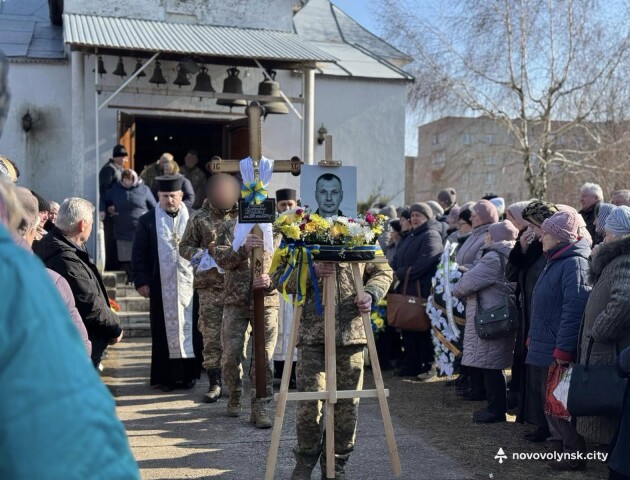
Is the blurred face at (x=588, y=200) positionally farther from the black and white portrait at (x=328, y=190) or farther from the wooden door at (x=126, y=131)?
the wooden door at (x=126, y=131)

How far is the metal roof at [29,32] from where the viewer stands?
16.7 metres

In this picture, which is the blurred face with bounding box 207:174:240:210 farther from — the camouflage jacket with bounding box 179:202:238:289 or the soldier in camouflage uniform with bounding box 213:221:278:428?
the soldier in camouflage uniform with bounding box 213:221:278:428

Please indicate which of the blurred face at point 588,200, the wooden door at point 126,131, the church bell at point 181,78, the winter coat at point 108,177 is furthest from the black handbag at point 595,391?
the wooden door at point 126,131

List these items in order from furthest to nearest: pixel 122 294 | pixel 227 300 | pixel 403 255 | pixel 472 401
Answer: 1. pixel 122 294
2. pixel 403 255
3. pixel 472 401
4. pixel 227 300

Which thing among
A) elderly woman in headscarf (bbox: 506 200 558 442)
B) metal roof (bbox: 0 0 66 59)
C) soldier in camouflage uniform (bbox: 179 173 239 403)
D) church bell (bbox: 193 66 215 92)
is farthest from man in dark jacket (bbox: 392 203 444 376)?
metal roof (bbox: 0 0 66 59)

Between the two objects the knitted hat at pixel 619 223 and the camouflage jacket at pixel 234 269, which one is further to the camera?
the camouflage jacket at pixel 234 269

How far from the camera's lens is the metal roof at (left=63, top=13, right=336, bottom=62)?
1449 cm

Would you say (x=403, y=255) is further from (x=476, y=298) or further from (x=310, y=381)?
(x=310, y=381)

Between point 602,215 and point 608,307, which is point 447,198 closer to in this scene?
point 602,215

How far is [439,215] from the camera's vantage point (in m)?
11.6

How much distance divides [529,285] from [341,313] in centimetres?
227

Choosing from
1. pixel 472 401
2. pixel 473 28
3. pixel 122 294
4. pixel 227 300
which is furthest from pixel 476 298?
pixel 473 28

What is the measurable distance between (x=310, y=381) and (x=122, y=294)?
9.00m

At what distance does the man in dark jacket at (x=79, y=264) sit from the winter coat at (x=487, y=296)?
3.39 meters
